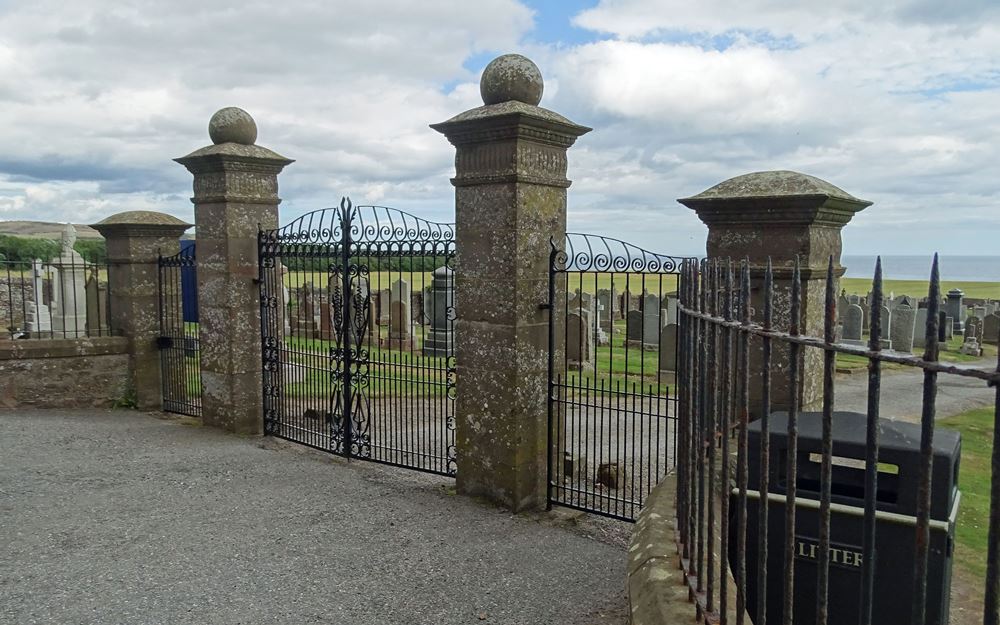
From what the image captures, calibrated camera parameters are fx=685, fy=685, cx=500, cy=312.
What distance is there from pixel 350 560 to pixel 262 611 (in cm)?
87

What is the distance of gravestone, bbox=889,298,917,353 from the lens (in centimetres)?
1714

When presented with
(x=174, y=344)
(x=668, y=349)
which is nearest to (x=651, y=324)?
(x=668, y=349)

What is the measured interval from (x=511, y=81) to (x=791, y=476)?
4.92 m

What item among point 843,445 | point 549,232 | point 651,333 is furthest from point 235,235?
point 651,333

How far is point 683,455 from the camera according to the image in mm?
3230

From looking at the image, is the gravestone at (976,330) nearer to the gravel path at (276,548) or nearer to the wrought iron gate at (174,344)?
the gravel path at (276,548)

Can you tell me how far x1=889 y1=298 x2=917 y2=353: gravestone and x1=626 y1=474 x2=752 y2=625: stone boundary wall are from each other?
16.4 m

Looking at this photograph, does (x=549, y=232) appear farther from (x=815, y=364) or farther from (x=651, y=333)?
(x=651, y=333)

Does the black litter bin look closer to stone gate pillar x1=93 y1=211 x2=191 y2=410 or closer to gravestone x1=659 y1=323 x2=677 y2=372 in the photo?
gravestone x1=659 y1=323 x2=677 y2=372

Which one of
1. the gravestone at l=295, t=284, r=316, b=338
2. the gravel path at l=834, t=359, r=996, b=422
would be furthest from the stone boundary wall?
the gravel path at l=834, t=359, r=996, b=422

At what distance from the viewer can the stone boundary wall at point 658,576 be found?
2.58 metres

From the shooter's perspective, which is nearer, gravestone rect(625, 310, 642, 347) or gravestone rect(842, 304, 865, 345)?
gravestone rect(625, 310, 642, 347)

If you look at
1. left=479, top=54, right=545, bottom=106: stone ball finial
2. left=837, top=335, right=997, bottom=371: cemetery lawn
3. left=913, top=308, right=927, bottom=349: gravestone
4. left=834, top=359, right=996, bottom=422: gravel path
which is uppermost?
left=479, top=54, right=545, bottom=106: stone ball finial

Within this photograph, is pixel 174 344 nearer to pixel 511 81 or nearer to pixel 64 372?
pixel 64 372
